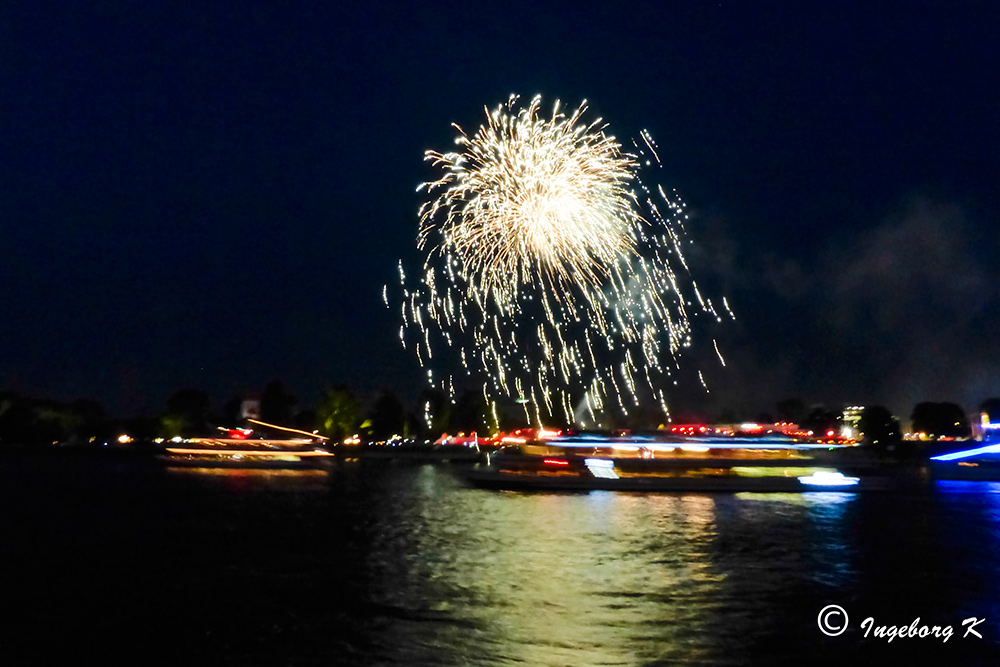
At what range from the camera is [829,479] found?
119 feet

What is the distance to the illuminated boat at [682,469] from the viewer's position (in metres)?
35.1

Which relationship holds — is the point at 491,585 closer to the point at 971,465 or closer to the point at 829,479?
the point at 829,479

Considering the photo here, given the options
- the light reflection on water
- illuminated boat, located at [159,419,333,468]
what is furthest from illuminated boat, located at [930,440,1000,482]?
illuminated boat, located at [159,419,333,468]

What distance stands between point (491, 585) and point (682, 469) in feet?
80.3

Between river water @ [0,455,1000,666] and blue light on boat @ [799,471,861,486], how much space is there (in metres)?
10.0

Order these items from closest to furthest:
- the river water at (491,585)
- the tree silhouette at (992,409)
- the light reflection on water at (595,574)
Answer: the river water at (491,585), the light reflection on water at (595,574), the tree silhouette at (992,409)

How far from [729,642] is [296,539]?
35.9ft

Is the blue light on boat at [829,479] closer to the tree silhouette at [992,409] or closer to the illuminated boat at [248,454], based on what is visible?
the illuminated boat at [248,454]

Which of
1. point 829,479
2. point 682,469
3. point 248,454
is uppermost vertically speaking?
point 248,454

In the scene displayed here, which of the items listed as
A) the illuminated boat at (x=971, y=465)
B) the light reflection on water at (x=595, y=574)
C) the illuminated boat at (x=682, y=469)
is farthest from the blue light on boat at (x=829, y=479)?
the illuminated boat at (x=971, y=465)

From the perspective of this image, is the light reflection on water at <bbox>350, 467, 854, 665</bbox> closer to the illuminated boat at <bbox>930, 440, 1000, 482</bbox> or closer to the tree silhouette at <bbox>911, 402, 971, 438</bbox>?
the illuminated boat at <bbox>930, 440, 1000, 482</bbox>

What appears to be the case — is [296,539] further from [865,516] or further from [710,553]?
[865,516]

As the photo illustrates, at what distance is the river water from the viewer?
905 cm

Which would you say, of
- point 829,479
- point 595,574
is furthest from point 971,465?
point 595,574
